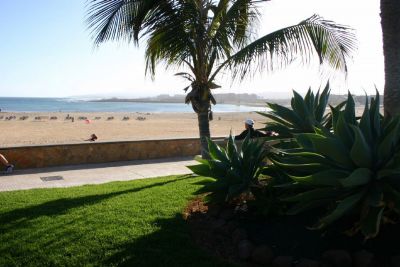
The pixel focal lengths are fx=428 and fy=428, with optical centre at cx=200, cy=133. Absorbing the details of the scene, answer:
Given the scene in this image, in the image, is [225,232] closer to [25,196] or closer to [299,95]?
[299,95]

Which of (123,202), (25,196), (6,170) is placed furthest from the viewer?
(6,170)

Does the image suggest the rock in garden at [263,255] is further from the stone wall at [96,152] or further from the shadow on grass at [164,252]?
the stone wall at [96,152]

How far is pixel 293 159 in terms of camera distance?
13.3ft

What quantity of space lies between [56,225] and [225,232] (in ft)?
6.49

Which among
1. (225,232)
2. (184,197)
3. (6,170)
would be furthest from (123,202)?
(6,170)

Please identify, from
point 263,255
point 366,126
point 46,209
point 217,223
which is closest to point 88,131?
point 46,209

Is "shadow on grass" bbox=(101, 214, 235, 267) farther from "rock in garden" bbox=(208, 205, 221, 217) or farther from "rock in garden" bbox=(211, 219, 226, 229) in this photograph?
"rock in garden" bbox=(208, 205, 221, 217)

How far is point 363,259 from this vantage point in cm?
348

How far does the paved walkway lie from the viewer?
864 centimetres

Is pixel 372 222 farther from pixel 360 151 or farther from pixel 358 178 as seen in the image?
pixel 360 151

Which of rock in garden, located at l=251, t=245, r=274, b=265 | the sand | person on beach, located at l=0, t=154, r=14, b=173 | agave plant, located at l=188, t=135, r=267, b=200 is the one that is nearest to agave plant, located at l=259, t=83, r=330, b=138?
agave plant, located at l=188, t=135, r=267, b=200

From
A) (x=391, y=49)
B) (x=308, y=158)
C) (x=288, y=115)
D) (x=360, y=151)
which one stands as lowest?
(x=308, y=158)

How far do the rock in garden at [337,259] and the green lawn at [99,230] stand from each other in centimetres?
89

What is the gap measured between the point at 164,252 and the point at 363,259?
1.76 meters
